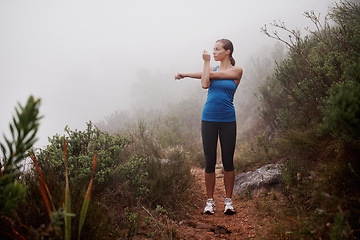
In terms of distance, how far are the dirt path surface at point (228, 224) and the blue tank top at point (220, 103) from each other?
1283mm

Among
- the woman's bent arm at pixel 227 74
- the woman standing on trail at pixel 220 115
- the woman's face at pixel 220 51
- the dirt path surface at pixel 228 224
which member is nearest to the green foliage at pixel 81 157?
the dirt path surface at pixel 228 224

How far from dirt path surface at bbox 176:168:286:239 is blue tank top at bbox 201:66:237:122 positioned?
1.28 m

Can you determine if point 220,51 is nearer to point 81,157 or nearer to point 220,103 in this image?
point 220,103

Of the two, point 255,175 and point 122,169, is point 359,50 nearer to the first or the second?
point 255,175

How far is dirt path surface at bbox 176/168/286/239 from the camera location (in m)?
2.42

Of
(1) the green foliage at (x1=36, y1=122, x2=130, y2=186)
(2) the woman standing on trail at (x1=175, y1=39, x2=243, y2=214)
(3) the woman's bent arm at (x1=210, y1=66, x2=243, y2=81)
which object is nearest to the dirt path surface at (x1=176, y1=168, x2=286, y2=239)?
(2) the woman standing on trail at (x1=175, y1=39, x2=243, y2=214)

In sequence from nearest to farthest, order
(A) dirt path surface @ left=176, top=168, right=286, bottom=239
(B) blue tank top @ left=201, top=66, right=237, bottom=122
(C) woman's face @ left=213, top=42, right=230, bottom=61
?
(A) dirt path surface @ left=176, top=168, right=286, bottom=239
(B) blue tank top @ left=201, top=66, right=237, bottom=122
(C) woman's face @ left=213, top=42, right=230, bottom=61

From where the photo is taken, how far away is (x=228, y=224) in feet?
9.23

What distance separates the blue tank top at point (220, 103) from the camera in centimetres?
304

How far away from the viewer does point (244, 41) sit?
125 feet

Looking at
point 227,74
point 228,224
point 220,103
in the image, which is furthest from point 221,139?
point 228,224

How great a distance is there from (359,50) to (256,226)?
225cm

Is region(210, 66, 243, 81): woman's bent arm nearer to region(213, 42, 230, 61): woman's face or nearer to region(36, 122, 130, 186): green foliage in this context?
region(213, 42, 230, 61): woman's face

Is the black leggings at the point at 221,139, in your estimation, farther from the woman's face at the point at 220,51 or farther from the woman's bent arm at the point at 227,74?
the woman's face at the point at 220,51
